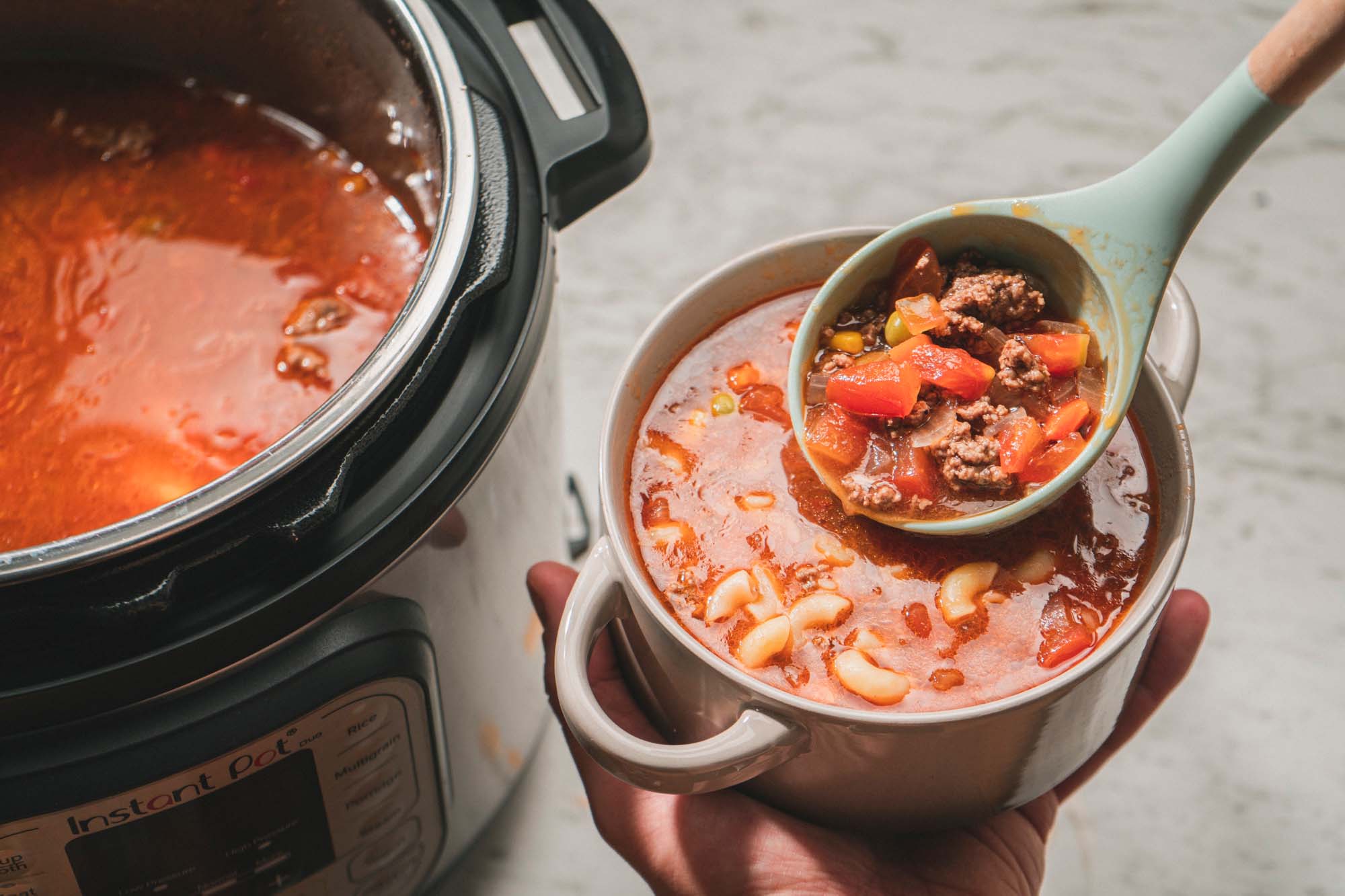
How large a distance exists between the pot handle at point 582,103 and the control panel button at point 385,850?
0.69 metres

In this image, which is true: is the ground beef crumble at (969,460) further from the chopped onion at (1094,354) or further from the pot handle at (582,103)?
the pot handle at (582,103)

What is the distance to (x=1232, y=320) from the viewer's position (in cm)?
203

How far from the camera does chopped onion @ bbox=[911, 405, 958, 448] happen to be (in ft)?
3.44

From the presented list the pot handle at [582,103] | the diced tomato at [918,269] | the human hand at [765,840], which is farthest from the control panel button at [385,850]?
the diced tomato at [918,269]

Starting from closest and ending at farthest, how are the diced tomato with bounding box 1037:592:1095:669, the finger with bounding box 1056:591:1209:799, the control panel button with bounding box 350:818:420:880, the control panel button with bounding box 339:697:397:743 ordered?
the diced tomato with bounding box 1037:592:1095:669, the control panel button with bounding box 339:697:397:743, the control panel button with bounding box 350:818:420:880, the finger with bounding box 1056:591:1209:799

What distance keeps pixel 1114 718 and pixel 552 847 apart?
3.04 feet

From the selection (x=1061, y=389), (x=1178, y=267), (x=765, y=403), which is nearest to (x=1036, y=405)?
(x=1061, y=389)

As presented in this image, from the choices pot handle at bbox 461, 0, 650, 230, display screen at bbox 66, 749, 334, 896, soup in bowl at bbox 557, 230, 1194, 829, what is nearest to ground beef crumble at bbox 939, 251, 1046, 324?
soup in bowl at bbox 557, 230, 1194, 829

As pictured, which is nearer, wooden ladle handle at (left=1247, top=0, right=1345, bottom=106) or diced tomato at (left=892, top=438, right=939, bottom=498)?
wooden ladle handle at (left=1247, top=0, right=1345, bottom=106)

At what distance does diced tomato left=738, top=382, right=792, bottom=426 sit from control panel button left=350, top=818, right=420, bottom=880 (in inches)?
24.1

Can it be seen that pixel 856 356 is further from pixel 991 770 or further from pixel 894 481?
pixel 991 770

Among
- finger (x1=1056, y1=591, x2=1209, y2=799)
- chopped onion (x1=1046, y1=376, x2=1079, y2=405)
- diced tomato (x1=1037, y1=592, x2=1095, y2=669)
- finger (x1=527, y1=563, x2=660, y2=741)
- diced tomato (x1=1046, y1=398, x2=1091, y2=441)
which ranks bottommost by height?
finger (x1=1056, y1=591, x2=1209, y2=799)

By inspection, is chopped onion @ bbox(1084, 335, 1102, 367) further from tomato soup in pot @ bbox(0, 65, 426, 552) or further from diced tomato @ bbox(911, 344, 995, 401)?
tomato soup in pot @ bbox(0, 65, 426, 552)

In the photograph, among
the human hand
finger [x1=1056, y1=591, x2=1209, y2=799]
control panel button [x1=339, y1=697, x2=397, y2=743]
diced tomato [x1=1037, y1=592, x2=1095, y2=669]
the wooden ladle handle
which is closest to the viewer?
the wooden ladle handle
